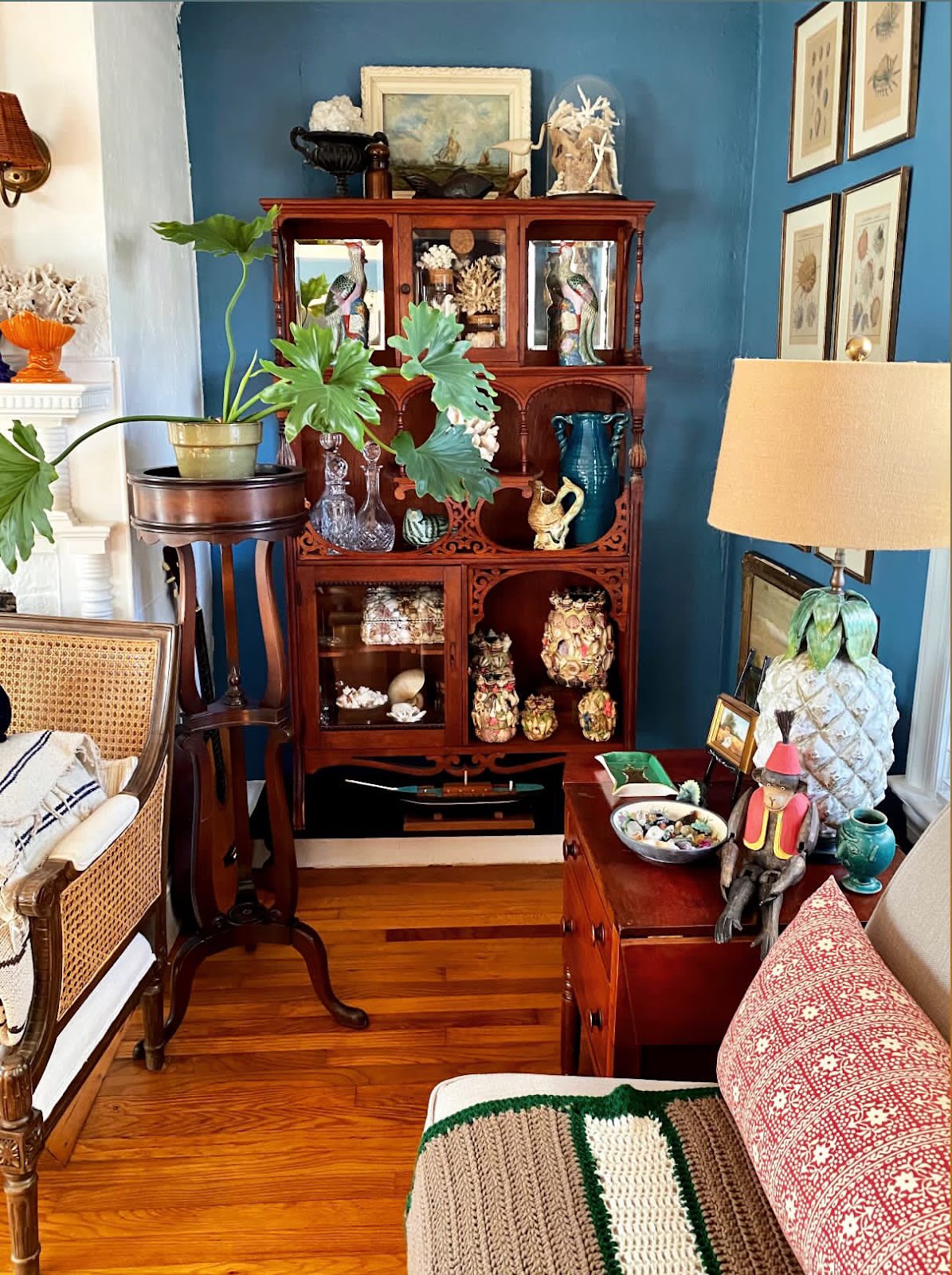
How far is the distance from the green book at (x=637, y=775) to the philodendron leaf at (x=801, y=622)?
1.16ft

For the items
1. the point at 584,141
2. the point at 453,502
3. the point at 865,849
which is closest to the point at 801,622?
the point at 865,849

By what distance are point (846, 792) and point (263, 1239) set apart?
3.99 feet

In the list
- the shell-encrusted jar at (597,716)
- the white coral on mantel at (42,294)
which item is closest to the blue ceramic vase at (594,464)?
the shell-encrusted jar at (597,716)

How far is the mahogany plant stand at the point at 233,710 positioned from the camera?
207 centimetres

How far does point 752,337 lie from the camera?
307 centimetres

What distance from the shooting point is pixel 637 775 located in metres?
1.92

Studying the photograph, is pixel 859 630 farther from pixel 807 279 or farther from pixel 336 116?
pixel 336 116

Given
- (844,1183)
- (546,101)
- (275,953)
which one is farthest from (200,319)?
(844,1183)

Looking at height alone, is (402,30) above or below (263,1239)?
above

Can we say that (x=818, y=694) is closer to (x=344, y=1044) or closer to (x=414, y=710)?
(x=344, y=1044)

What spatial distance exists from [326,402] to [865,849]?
1.14 m

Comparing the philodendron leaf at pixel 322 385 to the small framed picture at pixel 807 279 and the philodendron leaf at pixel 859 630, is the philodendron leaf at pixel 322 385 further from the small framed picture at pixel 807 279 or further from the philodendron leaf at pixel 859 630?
the small framed picture at pixel 807 279

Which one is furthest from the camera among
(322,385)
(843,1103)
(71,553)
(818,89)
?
(818,89)

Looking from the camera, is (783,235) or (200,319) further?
(200,319)
